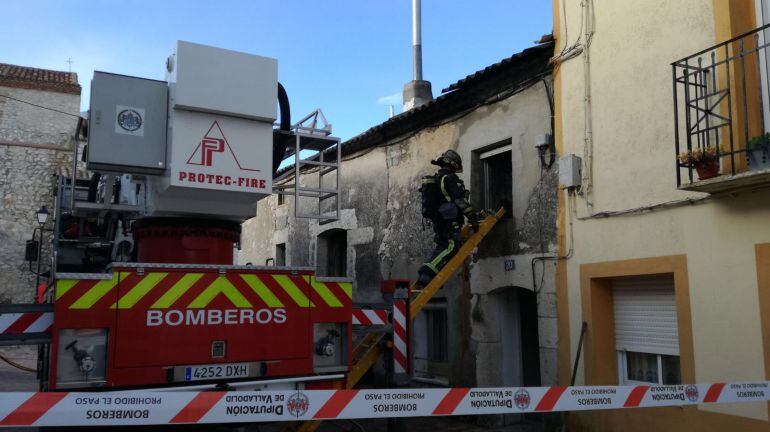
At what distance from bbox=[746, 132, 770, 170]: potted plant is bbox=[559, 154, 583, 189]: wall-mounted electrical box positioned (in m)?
2.30

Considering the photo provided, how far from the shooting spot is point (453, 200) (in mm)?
8680

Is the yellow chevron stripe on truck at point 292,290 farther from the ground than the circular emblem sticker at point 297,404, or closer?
farther from the ground

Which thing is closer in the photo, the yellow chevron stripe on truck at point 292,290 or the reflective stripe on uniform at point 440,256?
the yellow chevron stripe on truck at point 292,290

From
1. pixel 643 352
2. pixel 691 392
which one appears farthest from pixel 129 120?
pixel 643 352

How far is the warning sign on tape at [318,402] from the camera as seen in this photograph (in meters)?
3.49

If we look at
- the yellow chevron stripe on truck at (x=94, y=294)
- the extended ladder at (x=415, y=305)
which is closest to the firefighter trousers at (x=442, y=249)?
the extended ladder at (x=415, y=305)

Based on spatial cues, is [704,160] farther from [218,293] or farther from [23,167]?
[23,167]

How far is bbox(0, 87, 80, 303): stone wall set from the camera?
25516 mm

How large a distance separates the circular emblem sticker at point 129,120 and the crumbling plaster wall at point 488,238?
160 inches

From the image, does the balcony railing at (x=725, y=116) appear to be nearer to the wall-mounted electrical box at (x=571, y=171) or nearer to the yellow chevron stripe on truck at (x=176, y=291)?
the wall-mounted electrical box at (x=571, y=171)

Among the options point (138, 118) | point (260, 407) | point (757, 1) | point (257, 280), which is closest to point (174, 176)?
point (138, 118)

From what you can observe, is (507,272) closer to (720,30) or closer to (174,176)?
(720,30)

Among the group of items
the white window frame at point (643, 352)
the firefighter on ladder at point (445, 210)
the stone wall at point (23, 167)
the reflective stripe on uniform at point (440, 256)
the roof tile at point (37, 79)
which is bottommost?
the white window frame at point (643, 352)

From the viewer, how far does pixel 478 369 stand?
902cm
